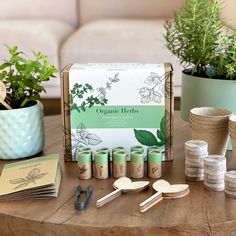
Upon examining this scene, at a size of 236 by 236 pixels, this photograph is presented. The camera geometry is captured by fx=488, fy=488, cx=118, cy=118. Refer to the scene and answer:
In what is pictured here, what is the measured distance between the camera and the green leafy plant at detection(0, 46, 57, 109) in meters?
1.05

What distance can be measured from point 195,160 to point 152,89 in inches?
6.8

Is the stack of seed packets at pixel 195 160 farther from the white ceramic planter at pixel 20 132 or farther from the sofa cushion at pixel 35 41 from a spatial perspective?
the sofa cushion at pixel 35 41

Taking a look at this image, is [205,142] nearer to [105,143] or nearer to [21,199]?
[105,143]

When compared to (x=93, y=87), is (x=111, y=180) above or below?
below

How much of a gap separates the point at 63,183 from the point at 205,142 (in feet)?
0.91

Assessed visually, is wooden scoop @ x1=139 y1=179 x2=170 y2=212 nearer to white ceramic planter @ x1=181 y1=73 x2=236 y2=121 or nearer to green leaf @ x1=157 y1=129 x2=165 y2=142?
green leaf @ x1=157 y1=129 x2=165 y2=142

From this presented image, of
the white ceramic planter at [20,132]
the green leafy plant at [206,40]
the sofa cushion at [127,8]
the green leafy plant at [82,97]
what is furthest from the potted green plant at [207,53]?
the sofa cushion at [127,8]

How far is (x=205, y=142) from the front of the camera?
918mm

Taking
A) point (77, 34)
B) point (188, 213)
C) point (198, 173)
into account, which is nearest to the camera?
point (188, 213)

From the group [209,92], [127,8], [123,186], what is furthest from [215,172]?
[127,8]

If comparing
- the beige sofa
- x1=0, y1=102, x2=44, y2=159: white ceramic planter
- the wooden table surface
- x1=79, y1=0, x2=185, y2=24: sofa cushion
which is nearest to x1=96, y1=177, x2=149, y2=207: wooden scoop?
the wooden table surface

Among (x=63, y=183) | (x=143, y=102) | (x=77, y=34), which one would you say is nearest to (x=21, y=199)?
(x=63, y=183)

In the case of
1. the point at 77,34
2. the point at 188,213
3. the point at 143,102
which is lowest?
the point at 188,213

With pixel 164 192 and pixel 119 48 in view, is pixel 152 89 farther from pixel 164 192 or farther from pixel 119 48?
pixel 119 48
